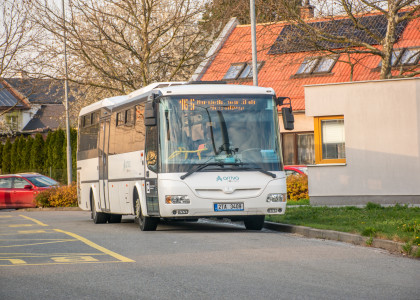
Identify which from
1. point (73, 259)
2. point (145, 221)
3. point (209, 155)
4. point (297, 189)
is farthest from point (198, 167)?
point (297, 189)

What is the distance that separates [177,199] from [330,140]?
30.3 feet

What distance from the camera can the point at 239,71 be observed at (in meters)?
43.0

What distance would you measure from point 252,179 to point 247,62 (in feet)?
84.8

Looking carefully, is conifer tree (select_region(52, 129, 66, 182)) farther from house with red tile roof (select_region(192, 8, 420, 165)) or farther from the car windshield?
the car windshield

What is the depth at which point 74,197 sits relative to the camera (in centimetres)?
3381

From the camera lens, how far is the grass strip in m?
13.9

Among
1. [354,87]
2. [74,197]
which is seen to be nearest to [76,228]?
[354,87]

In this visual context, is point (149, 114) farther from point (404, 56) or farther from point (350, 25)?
point (404, 56)

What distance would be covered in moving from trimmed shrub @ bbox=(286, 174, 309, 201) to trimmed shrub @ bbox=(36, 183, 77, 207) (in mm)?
9239

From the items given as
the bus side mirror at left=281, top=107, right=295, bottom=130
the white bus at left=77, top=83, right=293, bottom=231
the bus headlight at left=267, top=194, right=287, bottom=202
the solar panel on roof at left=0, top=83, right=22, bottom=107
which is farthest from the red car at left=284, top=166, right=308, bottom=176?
the solar panel on roof at left=0, top=83, right=22, bottom=107

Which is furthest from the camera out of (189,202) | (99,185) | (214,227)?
(99,185)

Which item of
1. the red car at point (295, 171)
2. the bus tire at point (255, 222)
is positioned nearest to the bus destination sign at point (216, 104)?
the bus tire at point (255, 222)

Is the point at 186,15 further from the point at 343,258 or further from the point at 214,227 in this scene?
the point at 343,258

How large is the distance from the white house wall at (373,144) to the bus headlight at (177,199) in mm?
8621
